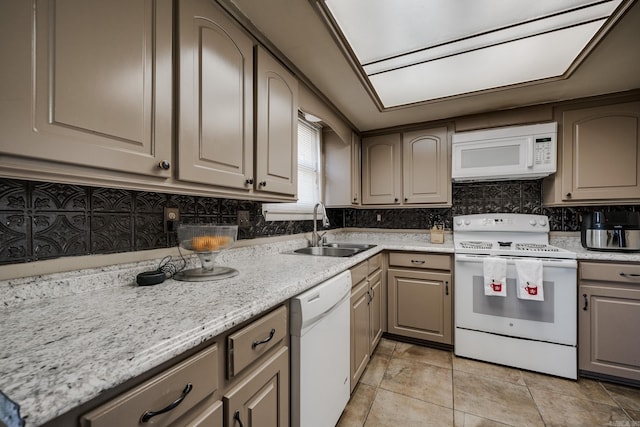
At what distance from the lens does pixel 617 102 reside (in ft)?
6.63

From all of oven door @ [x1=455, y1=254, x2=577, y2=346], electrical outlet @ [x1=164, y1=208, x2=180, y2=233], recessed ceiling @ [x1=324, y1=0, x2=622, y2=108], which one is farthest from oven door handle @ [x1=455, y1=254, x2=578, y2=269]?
electrical outlet @ [x1=164, y1=208, x2=180, y2=233]

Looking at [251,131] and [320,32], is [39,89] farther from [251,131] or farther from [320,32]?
[320,32]

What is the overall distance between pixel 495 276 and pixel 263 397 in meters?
1.90

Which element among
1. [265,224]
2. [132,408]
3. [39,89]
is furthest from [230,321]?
[265,224]

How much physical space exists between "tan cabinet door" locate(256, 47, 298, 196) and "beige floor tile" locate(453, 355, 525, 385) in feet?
6.19

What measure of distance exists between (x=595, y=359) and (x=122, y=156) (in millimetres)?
2995

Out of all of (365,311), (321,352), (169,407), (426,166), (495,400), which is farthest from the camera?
(426,166)

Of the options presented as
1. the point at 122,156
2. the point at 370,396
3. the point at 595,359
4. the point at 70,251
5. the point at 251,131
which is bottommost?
the point at 370,396

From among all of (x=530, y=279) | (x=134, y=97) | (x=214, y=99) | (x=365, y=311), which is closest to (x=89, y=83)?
(x=134, y=97)

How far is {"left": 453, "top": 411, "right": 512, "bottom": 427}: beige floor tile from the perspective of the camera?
1.45 m

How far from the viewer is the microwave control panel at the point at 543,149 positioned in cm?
214

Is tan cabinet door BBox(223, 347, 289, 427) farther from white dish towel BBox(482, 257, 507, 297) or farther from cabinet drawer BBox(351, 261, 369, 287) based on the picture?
white dish towel BBox(482, 257, 507, 297)

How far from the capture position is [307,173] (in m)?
2.52

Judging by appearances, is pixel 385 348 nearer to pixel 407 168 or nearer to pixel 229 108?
pixel 407 168
